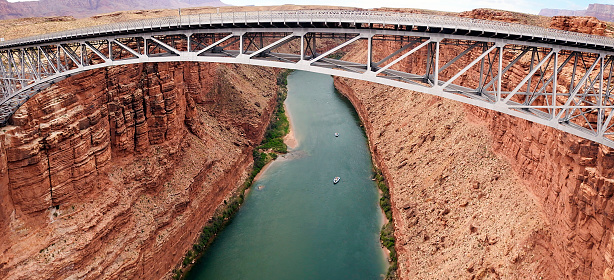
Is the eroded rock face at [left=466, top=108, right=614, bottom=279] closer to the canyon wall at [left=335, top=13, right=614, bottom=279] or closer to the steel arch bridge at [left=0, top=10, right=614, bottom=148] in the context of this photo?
the canyon wall at [left=335, top=13, right=614, bottom=279]

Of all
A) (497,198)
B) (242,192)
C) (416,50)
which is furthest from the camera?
(242,192)

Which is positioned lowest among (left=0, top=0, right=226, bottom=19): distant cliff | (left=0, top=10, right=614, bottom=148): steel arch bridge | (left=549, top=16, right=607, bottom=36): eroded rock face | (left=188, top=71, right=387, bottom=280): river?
(left=188, top=71, right=387, bottom=280): river

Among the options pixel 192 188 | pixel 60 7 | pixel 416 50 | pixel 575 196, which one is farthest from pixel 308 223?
pixel 60 7

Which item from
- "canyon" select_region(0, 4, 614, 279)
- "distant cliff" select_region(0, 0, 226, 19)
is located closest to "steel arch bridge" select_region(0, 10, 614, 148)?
"canyon" select_region(0, 4, 614, 279)

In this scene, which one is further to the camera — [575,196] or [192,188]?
[192,188]

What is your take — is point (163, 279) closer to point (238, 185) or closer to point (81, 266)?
point (81, 266)

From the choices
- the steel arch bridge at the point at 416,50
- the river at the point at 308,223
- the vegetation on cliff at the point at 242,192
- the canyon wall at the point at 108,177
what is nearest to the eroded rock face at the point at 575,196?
the steel arch bridge at the point at 416,50

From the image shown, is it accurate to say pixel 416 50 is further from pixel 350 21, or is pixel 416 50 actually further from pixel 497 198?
pixel 497 198
